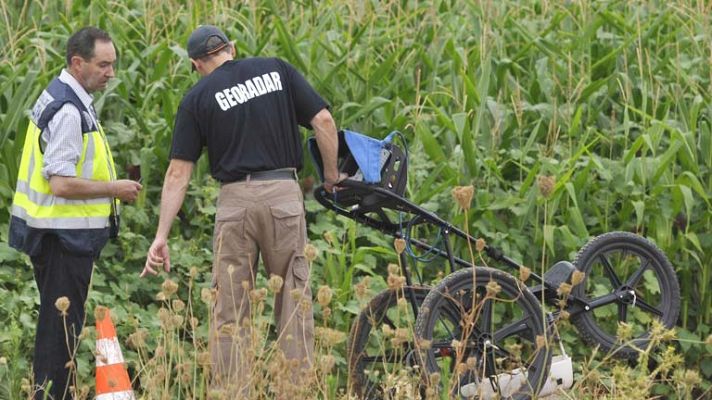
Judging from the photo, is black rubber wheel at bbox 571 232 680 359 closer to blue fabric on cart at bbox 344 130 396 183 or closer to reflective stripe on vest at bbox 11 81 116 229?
blue fabric on cart at bbox 344 130 396 183

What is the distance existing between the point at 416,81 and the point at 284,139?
9.50 feet

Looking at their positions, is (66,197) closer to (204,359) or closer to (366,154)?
(366,154)

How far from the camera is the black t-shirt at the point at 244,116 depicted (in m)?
6.14

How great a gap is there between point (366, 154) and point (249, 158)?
0.50 metres

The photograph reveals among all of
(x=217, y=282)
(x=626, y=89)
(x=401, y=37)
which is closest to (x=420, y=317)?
(x=217, y=282)

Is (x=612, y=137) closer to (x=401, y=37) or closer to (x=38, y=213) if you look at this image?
(x=401, y=37)

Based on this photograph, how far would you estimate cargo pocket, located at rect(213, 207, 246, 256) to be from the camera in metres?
6.18

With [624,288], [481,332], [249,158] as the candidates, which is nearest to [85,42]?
[249,158]

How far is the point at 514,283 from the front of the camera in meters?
6.09

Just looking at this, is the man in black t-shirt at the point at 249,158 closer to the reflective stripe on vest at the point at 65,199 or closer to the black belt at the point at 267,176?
the black belt at the point at 267,176

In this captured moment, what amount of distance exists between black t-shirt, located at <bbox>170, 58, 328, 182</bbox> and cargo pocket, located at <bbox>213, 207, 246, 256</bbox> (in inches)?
5.6

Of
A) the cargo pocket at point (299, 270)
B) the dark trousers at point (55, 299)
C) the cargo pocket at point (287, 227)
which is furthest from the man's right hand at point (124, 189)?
the cargo pocket at point (299, 270)

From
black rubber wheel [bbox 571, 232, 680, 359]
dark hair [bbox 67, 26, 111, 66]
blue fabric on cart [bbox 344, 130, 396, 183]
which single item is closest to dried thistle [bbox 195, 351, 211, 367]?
blue fabric on cart [bbox 344, 130, 396, 183]

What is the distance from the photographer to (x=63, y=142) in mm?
5867
